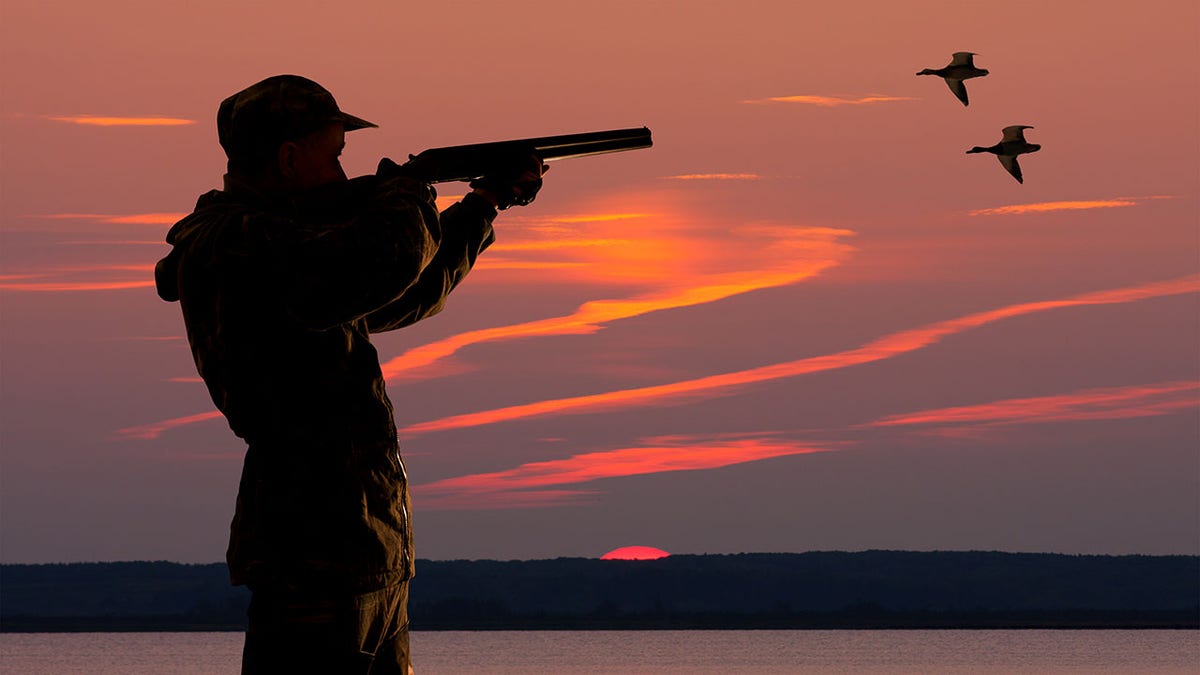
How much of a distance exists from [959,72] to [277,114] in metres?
8.88

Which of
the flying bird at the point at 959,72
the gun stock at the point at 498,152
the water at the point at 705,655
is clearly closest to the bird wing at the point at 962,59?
the flying bird at the point at 959,72

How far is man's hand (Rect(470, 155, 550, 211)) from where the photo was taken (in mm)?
7039

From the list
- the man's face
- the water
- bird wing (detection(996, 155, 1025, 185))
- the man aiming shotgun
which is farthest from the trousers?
the water

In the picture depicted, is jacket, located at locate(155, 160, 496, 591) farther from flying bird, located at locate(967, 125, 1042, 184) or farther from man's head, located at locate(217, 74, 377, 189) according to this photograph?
flying bird, located at locate(967, 125, 1042, 184)

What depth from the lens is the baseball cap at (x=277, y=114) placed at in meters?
6.54

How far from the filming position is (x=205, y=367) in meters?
6.67

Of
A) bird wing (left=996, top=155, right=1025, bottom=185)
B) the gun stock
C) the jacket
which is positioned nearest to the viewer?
the jacket

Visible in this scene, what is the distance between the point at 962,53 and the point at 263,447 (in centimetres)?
916

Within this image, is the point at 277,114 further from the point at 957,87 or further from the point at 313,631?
the point at 957,87

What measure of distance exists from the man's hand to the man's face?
58 cm

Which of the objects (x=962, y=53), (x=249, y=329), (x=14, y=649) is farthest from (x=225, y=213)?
(x=14, y=649)

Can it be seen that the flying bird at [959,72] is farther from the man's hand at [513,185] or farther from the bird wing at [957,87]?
the man's hand at [513,185]

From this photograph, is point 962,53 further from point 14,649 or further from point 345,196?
point 14,649

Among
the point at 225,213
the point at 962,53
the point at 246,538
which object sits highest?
the point at 962,53
